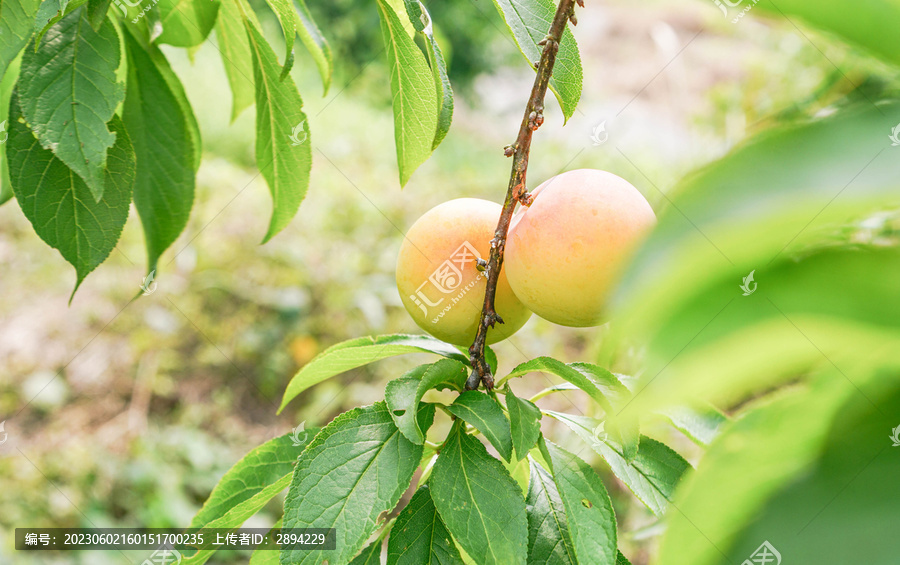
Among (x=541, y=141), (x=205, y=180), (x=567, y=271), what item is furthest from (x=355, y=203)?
A: (x=567, y=271)

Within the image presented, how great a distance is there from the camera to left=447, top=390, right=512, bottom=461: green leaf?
493 mm

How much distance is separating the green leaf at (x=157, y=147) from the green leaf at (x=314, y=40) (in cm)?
19

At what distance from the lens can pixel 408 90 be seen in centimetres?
60

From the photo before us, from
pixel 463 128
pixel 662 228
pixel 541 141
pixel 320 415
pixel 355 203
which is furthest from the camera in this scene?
pixel 463 128

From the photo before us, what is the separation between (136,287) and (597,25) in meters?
4.36

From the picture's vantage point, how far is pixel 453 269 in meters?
0.60

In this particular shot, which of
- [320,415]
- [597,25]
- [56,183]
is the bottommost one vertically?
[320,415]

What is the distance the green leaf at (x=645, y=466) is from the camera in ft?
1.78

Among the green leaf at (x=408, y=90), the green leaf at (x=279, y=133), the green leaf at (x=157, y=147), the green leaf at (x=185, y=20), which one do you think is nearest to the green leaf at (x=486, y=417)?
the green leaf at (x=408, y=90)

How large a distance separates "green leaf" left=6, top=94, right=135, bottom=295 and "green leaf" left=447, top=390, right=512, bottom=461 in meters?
0.43

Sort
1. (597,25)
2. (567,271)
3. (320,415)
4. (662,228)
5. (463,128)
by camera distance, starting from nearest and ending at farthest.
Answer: (662,228) < (567,271) < (320,415) < (463,128) < (597,25)

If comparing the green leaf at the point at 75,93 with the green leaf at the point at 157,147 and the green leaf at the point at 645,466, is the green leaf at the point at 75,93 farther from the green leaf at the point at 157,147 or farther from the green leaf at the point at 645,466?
the green leaf at the point at 645,466

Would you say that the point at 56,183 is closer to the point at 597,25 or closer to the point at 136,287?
the point at 136,287

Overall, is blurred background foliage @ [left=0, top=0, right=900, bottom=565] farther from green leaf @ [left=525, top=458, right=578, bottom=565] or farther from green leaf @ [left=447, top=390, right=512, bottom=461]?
green leaf @ [left=447, top=390, right=512, bottom=461]
